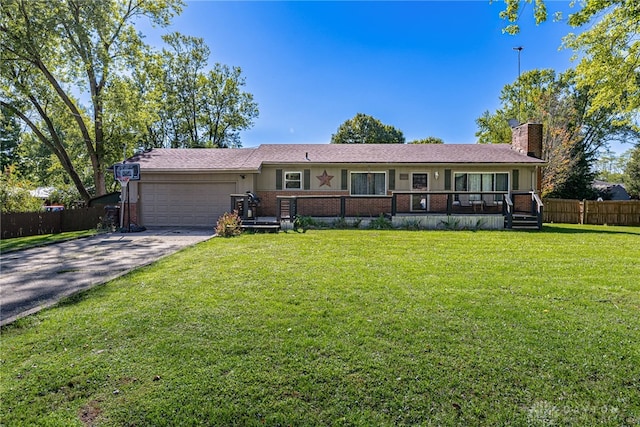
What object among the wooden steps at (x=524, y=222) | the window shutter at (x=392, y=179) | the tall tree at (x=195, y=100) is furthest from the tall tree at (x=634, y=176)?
the tall tree at (x=195, y=100)

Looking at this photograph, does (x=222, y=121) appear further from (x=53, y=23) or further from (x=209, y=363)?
(x=209, y=363)

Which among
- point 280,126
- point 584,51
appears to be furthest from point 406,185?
point 280,126

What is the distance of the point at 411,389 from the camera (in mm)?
2576

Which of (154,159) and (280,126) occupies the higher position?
(280,126)

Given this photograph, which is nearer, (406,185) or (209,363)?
(209,363)

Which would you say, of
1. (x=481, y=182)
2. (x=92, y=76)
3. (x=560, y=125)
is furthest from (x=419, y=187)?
(x=92, y=76)

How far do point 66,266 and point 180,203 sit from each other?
8.26 meters

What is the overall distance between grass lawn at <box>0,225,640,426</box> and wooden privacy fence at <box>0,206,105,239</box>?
1163 cm

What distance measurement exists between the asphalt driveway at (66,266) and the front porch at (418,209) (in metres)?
3.78

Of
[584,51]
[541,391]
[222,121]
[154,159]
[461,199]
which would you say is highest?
[222,121]

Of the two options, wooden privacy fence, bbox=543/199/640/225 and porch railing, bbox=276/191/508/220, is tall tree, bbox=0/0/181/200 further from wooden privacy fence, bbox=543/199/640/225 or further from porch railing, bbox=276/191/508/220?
wooden privacy fence, bbox=543/199/640/225

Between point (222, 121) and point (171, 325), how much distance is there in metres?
29.8

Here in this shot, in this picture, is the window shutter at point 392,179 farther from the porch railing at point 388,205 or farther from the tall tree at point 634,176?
the tall tree at point 634,176

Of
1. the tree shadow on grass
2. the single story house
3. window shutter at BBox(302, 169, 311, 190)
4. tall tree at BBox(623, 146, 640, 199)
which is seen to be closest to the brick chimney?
the single story house
